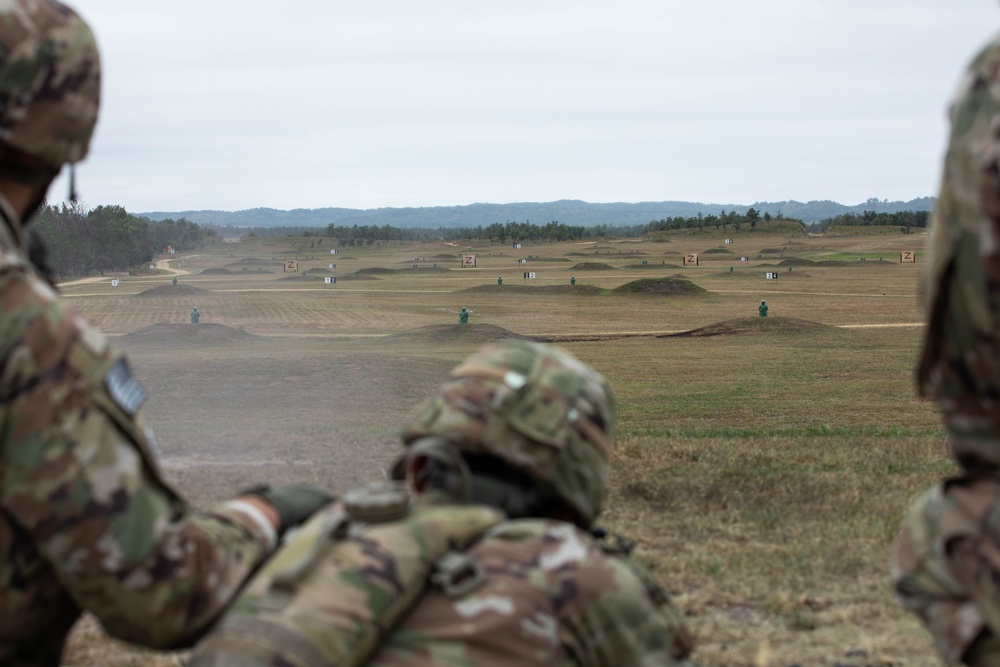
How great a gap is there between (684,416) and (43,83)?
11128 mm

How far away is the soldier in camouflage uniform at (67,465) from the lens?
2271 millimetres

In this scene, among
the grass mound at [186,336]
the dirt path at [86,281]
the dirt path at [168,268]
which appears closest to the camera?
A: the grass mound at [186,336]

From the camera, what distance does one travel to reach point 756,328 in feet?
82.1

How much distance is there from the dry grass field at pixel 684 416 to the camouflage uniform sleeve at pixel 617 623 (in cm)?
191

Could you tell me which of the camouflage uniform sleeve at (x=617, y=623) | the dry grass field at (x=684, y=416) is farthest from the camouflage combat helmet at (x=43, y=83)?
the dry grass field at (x=684, y=416)

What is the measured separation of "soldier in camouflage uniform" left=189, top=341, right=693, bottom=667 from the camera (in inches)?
93.8

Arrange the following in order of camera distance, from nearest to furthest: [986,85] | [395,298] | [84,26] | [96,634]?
[986,85], [84,26], [96,634], [395,298]

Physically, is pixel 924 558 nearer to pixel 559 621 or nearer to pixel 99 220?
pixel 559 621

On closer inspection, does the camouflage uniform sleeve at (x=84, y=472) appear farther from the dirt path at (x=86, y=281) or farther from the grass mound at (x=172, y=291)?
the dirt path at (x=86, y=281)

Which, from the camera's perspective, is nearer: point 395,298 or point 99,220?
point 395,298

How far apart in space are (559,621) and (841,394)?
43.0 feet

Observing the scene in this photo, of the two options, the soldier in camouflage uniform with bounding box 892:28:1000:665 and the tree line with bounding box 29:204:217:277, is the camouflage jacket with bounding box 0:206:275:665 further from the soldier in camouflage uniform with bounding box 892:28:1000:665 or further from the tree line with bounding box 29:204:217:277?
the tree line with bounding box 29:204:217:277

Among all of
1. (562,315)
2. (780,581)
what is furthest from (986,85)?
(562,315)

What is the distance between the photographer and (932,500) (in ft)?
8.64
